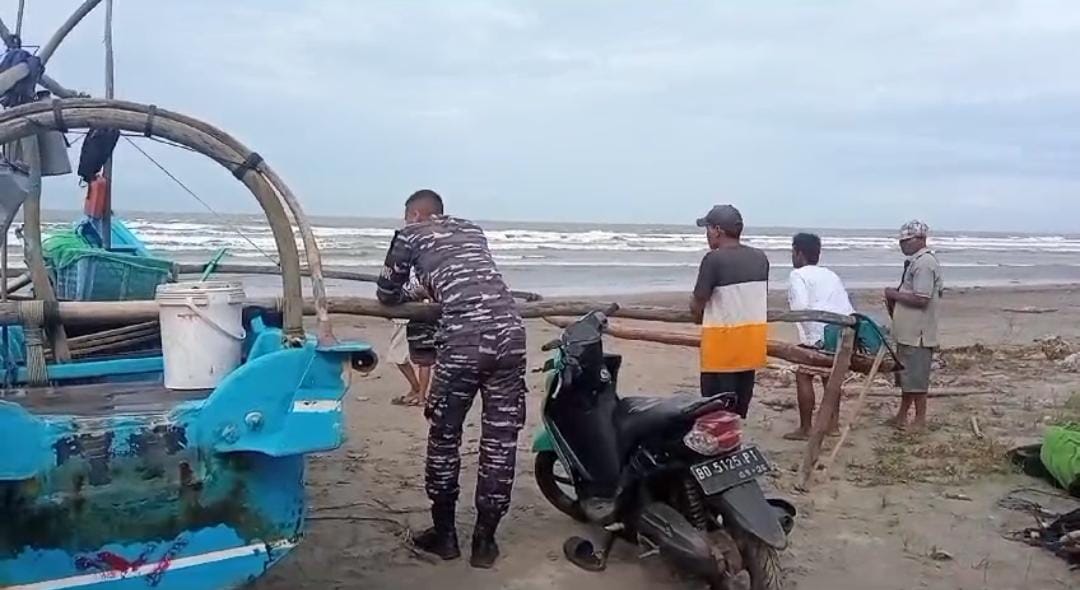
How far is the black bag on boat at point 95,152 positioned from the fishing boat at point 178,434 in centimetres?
127

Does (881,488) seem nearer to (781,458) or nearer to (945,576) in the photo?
(781,458)

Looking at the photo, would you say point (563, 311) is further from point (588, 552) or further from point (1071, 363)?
point (1071, 363)

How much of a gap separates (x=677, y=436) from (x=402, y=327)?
4.30 metres

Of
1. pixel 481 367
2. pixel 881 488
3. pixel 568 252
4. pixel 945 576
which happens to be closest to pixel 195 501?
pixel 481 367

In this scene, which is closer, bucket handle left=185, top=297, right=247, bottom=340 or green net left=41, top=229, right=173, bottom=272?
bucket handle left=185, top=297, right=247, bottom=340

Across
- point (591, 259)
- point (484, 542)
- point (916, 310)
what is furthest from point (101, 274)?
point (591, 259)

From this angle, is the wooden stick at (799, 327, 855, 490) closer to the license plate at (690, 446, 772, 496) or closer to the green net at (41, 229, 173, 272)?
the license plate at (690, 446, 772, 496)

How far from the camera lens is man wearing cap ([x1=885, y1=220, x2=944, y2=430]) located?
7.62 meters

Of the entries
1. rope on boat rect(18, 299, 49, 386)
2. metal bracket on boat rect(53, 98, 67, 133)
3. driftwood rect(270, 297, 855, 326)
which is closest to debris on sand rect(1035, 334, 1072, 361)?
driftwood rect(270, 297, 855, 326)

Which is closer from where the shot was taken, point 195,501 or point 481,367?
point 195,501

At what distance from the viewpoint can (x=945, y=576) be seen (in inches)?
190

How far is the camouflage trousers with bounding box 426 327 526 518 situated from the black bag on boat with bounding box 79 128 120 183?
2.11 m

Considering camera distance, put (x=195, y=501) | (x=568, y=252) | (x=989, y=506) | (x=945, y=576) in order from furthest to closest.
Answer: (x=568, y=252) < (x=989, y=506) < (x=945, y=576) < (x=195, y=501)

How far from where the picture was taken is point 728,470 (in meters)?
4.35
